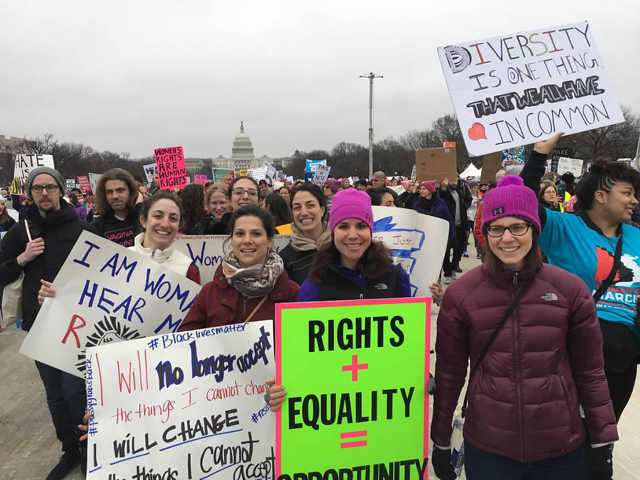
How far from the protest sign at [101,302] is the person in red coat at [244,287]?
417mm

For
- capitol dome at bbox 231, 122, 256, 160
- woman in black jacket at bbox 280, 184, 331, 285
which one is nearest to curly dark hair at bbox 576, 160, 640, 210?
woman in black jacket at bbox 280, 184, 331, 285

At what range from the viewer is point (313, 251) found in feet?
10.5

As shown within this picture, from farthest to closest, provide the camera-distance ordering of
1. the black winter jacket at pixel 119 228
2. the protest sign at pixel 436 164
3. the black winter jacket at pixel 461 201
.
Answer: the black winter jacket at pixel 461 201 < the protest sign at pixel 436 164 < the black winter jacket at pixel 119 228

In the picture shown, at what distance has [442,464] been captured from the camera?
2035 millimetres

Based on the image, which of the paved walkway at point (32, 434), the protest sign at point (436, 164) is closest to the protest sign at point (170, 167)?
the protest sign at point (436, 164)

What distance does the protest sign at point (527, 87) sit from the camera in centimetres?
321

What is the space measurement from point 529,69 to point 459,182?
6.46 meters

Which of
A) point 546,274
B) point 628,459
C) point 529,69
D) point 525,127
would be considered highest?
A: point 529,69

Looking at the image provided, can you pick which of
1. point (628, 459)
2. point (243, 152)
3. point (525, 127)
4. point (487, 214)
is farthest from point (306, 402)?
point (243, 152)

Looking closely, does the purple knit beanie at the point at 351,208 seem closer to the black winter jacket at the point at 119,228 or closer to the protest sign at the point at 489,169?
the black winter jacket at the point at 119,228

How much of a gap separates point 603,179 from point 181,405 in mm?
2535

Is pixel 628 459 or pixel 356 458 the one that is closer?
pixel 356 458

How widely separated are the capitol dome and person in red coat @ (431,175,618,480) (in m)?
126

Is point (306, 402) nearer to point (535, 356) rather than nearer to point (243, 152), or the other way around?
point (535, 356)
